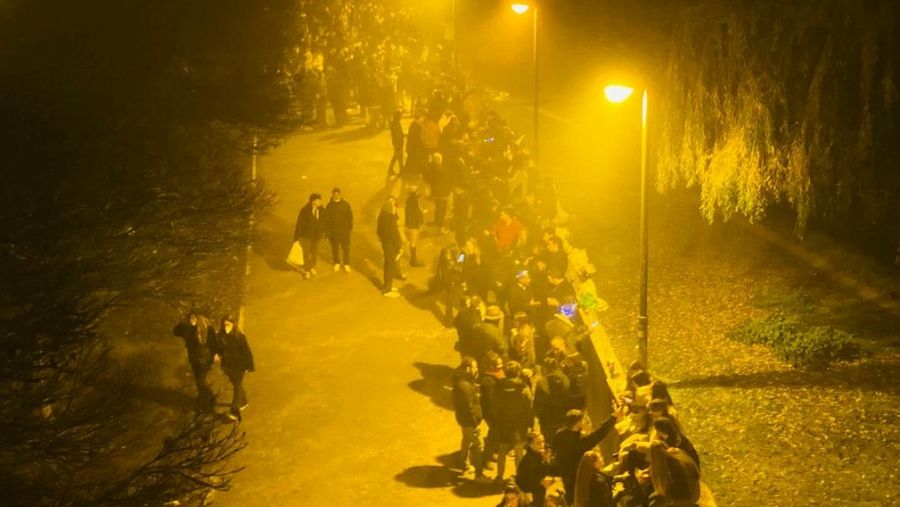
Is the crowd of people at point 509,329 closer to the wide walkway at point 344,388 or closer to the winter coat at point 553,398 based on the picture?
the winter coat at point 553,398

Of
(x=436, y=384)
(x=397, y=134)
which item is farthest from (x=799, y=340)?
(x=397, y=134)

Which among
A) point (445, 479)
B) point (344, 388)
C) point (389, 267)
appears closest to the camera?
point (445, 479)

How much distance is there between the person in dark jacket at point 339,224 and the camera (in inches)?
731

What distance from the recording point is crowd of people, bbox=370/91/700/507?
32.4 feet

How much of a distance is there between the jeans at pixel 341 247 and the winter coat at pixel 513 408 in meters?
7.67

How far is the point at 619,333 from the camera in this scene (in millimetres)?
17797

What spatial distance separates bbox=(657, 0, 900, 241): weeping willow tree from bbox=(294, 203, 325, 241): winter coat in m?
6.95

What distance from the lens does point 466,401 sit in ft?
40.3

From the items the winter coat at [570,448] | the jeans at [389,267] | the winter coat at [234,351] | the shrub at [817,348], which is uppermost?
the jeans at [389,267]

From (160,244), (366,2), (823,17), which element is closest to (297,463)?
(160,244)

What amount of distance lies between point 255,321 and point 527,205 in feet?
18.7

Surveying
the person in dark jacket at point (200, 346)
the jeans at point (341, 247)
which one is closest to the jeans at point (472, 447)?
the person in dark jacket at point (200, 346)

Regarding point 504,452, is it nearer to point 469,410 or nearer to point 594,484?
point 469,410

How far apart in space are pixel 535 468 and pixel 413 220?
8873mm
